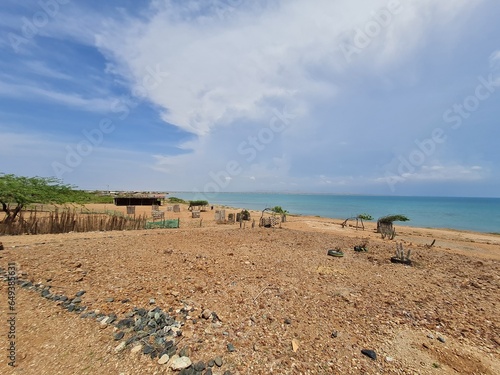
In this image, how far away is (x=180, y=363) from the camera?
Result: 3426mm

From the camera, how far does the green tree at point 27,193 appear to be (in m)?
14.6

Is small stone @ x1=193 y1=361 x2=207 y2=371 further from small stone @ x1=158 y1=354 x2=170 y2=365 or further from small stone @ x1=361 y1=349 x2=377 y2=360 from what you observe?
small stone @ x1=361 y1=349 x2=377 y2=360

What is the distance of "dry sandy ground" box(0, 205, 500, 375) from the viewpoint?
3615 mm

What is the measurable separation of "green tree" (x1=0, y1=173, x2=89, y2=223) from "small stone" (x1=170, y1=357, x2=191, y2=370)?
15.3 metres

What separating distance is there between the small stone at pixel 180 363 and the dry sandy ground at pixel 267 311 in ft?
0.52

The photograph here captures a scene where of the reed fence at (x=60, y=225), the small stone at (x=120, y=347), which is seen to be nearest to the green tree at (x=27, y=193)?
the reed fence at (x=60, y=225)

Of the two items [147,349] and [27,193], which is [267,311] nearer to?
[147,349]

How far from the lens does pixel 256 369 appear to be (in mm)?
3428

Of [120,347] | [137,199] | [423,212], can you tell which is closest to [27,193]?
[120,347]

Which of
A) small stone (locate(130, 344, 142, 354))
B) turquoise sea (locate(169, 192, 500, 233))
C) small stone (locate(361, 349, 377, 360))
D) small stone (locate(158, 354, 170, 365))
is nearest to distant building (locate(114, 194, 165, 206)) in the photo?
turquoise sea (locate(169, 192, 500, 233))

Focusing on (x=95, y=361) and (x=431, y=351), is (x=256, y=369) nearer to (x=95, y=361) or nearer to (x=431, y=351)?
(x=95, y=361)

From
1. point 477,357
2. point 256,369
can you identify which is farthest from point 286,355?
point 477,357

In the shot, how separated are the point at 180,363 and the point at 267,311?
82.3 inches

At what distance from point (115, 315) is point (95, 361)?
46.0 inches
